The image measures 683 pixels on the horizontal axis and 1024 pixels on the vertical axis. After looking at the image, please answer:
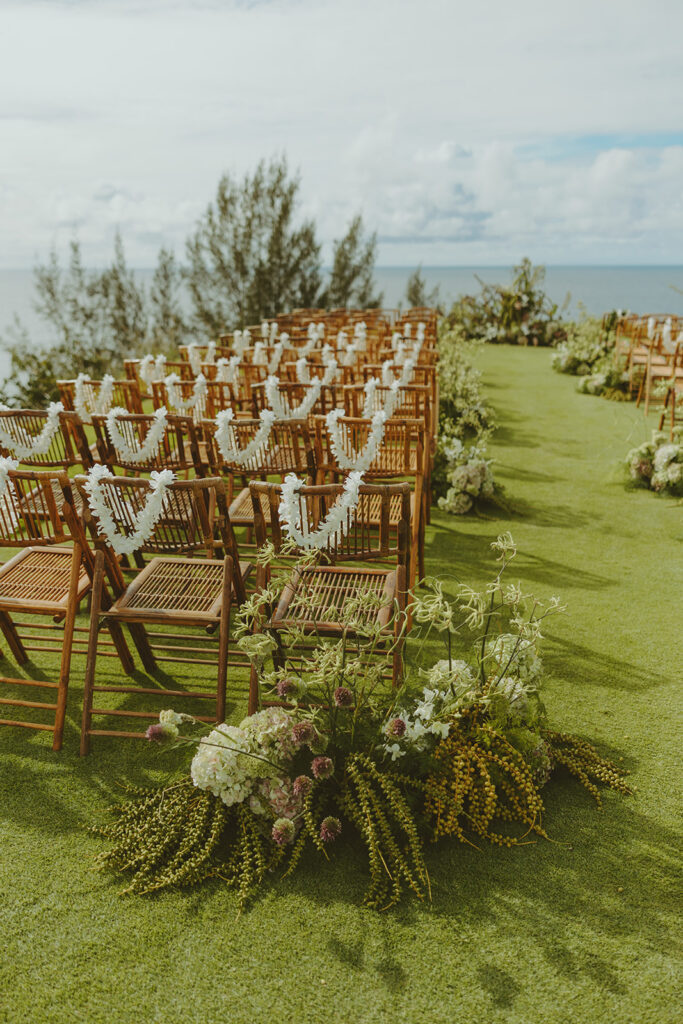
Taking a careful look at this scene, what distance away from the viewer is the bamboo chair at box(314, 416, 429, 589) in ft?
11.8

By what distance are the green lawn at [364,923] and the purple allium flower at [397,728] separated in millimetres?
430

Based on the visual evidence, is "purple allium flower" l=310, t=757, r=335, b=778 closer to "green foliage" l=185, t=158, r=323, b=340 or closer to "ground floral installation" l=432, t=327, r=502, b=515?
"ground floral installation" l=432, t=327, r=502, b=515

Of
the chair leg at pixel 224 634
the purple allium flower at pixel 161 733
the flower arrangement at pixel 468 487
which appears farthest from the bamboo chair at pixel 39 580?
the flower arrangement at pixel 468 487

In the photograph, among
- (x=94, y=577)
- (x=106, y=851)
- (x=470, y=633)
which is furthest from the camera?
(x=470, y=633)

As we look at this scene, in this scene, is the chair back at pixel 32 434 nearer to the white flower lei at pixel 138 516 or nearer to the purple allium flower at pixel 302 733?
the white flower lei at pixel 138 516

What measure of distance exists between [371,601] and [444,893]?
35.5 inches

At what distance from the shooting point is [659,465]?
5.43 m

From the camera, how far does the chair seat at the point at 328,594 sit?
2.56m

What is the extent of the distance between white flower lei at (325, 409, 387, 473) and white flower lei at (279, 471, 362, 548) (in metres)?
0.98

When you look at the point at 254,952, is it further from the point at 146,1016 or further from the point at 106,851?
the point at 106,851

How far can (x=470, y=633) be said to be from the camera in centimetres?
342

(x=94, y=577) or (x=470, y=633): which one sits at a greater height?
(x=94, y=577)

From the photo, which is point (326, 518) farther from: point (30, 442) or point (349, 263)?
point (349, 263)

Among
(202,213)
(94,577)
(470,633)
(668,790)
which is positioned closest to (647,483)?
(470,633)
